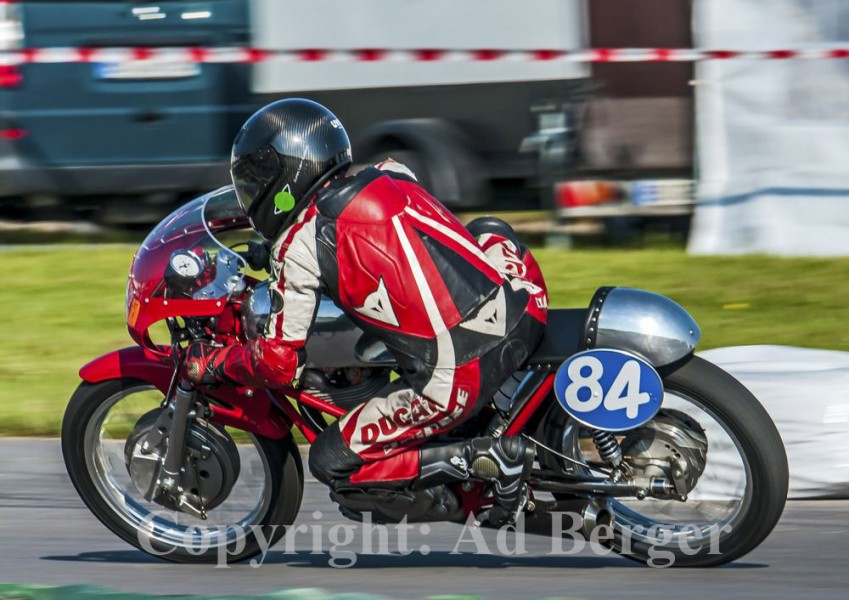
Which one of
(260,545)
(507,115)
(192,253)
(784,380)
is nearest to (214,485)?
(260,545)

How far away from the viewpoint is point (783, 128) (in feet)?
32.3

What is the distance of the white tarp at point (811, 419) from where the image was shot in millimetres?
5922

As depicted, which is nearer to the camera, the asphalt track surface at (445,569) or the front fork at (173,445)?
the asphalt track surface at (445,569)

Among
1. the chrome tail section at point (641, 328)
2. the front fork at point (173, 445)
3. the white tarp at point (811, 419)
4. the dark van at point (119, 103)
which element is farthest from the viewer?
the dark van at point (119, 103)

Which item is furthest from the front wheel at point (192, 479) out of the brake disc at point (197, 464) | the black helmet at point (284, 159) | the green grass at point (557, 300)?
the green grass at point (557, 300)

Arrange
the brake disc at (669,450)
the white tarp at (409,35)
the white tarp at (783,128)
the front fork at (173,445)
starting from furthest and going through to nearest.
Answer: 1. the white tarp at (409,35)
2. the white tarp at (783,128)
3. the front fork at (173,445)
4. the brake disc at (669,450)

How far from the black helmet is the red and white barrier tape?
597cm

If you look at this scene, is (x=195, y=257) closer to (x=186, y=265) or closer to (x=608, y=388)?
(x=186, y=265)

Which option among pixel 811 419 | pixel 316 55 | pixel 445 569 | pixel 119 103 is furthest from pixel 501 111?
pixel 445 569

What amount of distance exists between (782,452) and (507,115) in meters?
6.27

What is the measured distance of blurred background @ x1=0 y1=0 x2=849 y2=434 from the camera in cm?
982

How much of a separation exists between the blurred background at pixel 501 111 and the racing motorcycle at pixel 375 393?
467 centimetres

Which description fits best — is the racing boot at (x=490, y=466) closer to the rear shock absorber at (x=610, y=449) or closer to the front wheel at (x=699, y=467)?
the front wheel at (x=699, y=467)

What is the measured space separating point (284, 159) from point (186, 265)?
0.48 m
